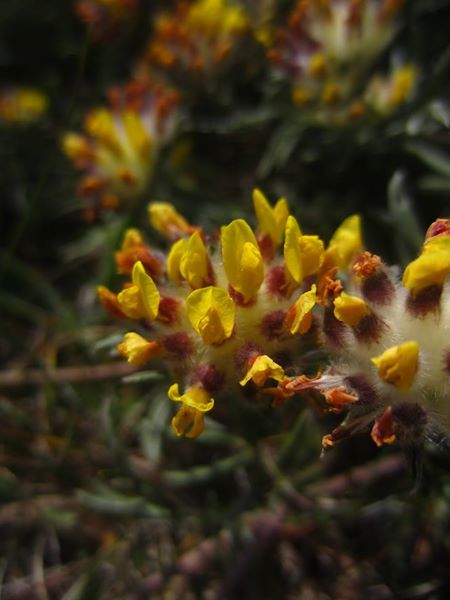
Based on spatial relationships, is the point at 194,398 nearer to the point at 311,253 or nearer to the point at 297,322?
the point at 297,322

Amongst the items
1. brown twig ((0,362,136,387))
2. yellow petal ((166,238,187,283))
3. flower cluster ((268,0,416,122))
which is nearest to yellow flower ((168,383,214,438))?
yellow petal ((166,238,187,283))

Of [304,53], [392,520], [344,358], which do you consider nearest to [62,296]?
[304,53]

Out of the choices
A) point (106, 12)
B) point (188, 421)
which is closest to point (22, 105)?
point (106, 12)

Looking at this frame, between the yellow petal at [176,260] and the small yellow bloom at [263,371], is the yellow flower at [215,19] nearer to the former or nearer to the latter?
the yellow petal at [176,260]

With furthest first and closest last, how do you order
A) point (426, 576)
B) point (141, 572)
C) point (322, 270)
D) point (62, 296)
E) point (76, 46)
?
point (76, 46) → point (62, 296) → point (141, 572) → point (426, 576) → point (322, 270)

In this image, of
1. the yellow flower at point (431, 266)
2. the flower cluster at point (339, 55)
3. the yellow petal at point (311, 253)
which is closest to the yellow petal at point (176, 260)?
the yellow petal at point (311, 253)

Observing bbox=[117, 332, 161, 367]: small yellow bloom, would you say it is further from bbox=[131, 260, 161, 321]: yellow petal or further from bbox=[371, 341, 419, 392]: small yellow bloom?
bbox=[371, 341, 419, 392]: small yellow bloom

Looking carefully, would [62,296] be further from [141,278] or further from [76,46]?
[141,278]
